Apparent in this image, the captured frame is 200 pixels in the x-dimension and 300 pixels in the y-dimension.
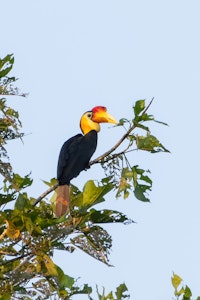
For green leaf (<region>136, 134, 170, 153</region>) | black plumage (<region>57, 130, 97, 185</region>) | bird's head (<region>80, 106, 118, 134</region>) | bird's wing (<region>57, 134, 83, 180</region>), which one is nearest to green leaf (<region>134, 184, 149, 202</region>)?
green leaf (<region>136, 134, 170, 153</region>)

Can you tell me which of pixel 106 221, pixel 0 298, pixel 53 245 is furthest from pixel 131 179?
pixel 0 298

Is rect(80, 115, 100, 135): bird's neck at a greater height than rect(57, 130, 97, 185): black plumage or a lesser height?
greater

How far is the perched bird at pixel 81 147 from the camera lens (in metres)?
7.97

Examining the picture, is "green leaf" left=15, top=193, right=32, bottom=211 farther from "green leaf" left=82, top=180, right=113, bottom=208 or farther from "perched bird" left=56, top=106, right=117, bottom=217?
"perched bird" left=56, top=106, right=117, bottom=217

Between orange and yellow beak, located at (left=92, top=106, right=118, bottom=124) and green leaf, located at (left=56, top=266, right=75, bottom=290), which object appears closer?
green leaf, located at (left=56, top=266, right=75, bottom=290)

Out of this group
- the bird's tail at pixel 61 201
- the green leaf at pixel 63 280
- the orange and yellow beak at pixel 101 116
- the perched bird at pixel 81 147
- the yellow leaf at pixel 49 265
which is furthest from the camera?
the orange and yellow beak at pixel 101 116

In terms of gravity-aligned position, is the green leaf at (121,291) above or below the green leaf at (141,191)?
below

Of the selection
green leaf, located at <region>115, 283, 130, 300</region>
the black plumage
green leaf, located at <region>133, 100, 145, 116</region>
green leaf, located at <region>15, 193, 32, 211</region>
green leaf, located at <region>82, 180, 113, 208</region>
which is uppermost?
the black plumage

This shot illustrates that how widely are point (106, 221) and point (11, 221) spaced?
0.67 m

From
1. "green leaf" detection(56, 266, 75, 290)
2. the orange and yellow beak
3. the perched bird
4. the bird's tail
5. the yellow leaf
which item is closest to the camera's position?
the yellow leaf

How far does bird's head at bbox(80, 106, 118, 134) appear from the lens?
9562mm

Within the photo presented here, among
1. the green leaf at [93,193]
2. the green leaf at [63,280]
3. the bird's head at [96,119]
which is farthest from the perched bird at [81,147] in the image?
the green leaf at [63,280]

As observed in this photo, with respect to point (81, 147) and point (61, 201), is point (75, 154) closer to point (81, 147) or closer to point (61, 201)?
point (81, 147)

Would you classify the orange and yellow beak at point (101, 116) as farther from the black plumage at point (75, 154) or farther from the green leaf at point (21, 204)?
the green leaf at point (21, 204)
